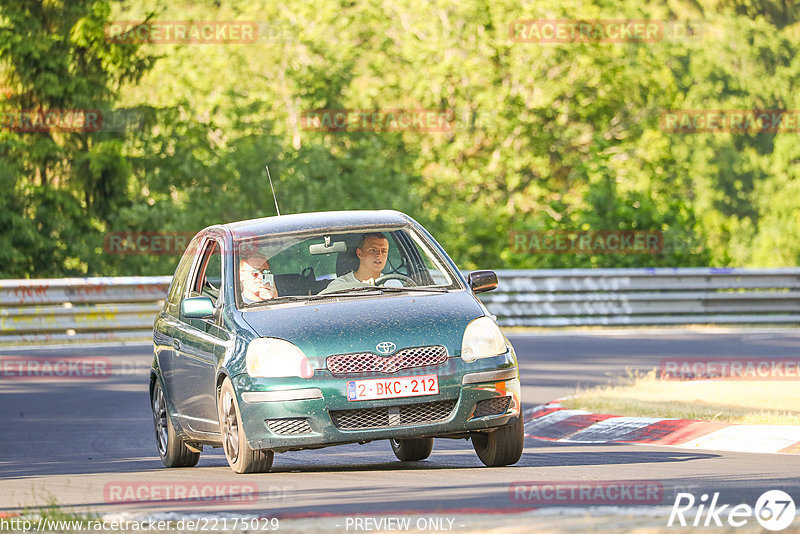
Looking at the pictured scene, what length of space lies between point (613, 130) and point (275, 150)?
1295 centimetres

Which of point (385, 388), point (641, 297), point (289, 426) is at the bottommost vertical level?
point (641, 297)

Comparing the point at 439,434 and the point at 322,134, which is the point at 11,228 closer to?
the point at 322,134

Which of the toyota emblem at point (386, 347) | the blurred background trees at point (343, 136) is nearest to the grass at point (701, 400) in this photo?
the toyota emblem at point (386, 347)

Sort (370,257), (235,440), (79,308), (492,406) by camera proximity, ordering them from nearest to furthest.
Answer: (492,406) < (235,440) < (370,257) < (79,308)

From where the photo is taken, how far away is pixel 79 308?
23.9 meters

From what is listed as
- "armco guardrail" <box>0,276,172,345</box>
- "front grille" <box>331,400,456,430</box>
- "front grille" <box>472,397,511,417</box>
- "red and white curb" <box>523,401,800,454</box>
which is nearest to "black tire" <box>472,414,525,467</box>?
"front grille" <box>472,397,511,417</box>

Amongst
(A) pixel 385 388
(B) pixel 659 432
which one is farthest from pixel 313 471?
(B) pixel 659 432

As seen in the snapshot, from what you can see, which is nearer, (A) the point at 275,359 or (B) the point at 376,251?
(A) the point at 275,359

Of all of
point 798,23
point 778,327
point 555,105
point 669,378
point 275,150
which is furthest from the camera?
Answer: point 798,23

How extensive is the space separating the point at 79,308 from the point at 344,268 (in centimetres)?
1470

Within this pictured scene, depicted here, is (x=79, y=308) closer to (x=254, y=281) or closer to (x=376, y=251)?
(x=376, y=251)

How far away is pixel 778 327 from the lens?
25.6 metres

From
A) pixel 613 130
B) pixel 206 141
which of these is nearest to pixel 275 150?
pixel 206 141

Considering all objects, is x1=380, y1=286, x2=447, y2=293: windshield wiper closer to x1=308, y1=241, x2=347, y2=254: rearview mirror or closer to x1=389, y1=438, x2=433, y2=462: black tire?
x1=308, y1=241, x2=347, y2=254: rearview mirror
